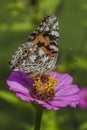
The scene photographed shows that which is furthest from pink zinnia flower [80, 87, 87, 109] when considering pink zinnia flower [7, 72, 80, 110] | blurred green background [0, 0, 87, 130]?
pink zinnia flower [7, 72, 80, 110]

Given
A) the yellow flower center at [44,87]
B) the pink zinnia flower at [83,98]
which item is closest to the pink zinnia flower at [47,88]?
the yellow flower center at [44,87]

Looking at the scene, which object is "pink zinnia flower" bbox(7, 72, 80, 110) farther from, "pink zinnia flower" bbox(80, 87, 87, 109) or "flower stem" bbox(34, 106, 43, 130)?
"pink zinnia flower" bbox(80, 87, 87, 109)

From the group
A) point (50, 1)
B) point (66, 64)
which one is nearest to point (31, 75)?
point (66, 64)

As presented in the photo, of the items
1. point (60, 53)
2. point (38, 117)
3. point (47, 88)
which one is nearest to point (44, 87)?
point (47, 88)

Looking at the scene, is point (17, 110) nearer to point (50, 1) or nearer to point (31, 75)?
point (50, 1)

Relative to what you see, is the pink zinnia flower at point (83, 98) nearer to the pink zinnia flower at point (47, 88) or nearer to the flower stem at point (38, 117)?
the pink zinnia flower at point (47, 88)

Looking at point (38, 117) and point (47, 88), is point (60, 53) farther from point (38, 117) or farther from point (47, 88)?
point (38, 117)
